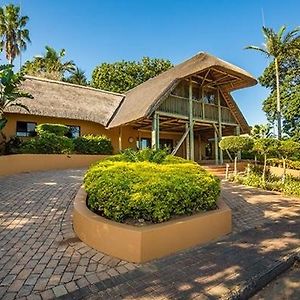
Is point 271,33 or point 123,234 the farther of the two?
point 271,33

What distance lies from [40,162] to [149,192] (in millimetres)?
10317

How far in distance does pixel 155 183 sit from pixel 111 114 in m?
15.6

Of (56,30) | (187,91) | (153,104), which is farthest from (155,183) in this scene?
(187,91)

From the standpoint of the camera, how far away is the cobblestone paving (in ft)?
12.1

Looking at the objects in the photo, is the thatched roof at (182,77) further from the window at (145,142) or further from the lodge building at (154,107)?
the window at (145,142)

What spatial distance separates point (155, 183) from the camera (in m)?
4.99

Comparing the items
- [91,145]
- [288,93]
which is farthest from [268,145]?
[288,93]

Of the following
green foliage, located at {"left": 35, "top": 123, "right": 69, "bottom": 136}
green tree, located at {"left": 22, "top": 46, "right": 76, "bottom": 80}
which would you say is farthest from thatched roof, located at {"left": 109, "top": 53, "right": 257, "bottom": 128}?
green tree, located at {"left": 22, "top": 46, "right": 76, "bottom": 80}

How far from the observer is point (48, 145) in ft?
47.1

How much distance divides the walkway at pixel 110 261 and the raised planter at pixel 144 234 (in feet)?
0.47

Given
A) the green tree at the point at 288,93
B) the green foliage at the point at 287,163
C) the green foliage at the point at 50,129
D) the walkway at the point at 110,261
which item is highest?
the green tree at the point at 288,93

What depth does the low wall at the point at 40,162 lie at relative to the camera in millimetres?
12117

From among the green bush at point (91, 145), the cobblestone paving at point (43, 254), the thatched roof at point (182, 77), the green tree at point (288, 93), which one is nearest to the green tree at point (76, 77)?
the thatched roof at point (182, 77)

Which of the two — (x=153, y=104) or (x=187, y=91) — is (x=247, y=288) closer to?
(x=153, y=104)
